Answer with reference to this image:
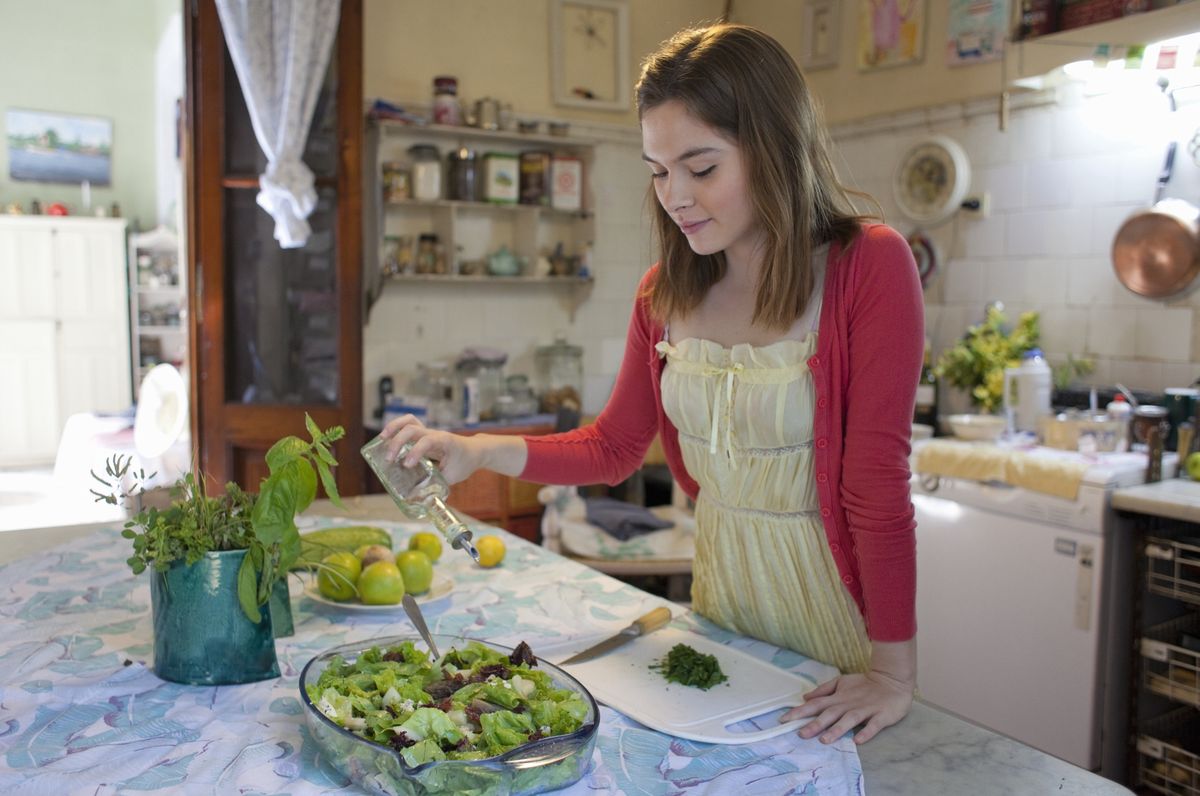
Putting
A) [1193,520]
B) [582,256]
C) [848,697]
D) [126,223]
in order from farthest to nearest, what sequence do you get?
[126,223], [582,256], [1193,520], [848,697]

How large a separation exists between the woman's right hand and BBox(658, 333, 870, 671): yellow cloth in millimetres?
299

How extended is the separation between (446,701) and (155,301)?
26.2 ft

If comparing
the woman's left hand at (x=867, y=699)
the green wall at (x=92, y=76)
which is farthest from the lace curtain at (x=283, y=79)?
the green wall at (x=92, y=76)

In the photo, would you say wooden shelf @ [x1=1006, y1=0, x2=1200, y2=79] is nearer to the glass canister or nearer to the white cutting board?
the glass canister

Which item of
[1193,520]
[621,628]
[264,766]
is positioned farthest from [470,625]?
[1193,520]

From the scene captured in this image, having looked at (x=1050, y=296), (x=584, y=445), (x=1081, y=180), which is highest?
(x=1081, y=180)

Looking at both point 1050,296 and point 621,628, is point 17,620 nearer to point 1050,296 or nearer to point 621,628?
point 621,628

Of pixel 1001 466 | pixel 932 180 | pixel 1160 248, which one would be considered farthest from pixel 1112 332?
pixel 932 180

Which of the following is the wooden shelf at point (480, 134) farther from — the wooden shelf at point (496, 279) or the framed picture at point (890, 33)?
the framed picture at point (890, 33)

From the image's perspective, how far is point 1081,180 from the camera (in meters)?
3.26

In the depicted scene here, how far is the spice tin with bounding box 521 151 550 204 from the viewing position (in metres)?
4.09

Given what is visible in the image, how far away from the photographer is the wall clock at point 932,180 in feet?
11.7

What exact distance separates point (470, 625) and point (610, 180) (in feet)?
10.8

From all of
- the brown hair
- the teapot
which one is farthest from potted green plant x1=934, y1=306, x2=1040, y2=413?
the brown hair
